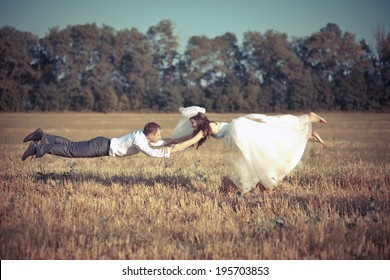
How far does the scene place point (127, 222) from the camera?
618cm

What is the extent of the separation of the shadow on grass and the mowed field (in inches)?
1.0

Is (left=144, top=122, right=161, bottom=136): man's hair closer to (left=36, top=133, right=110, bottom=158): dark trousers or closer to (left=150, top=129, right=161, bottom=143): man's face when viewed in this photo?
(left=150, top=129, right=161, bottom=143): man's face

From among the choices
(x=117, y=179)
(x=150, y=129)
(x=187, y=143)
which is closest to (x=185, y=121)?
(x=150, y=129)

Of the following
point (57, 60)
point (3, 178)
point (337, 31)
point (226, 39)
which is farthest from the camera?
point (226, 39)

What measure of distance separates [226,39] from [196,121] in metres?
65.2

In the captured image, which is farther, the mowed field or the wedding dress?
the wedding dress

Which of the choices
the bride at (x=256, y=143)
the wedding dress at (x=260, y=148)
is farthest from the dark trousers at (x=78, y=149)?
the wedding dress at (x=260, y=148)

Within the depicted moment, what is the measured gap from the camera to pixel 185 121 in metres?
8.17

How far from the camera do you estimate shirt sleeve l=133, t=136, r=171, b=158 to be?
7.13 metres

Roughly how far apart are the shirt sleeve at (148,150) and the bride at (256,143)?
0.29 m

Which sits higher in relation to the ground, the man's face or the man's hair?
the man's hair

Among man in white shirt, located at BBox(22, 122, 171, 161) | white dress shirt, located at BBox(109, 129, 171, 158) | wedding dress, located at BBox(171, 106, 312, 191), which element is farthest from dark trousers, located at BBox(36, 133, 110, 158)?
wedding dress, located at BBox(171, 106, 312, 191)
